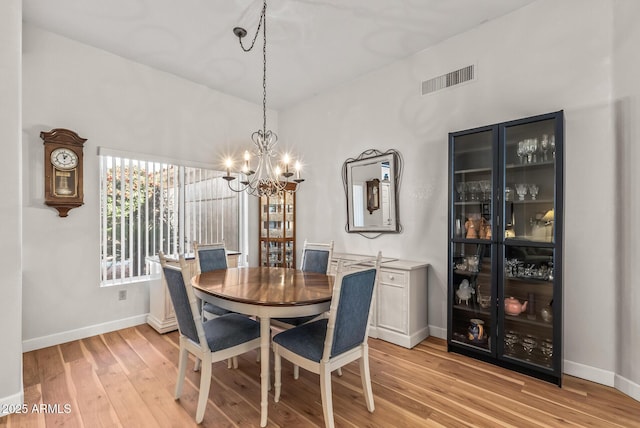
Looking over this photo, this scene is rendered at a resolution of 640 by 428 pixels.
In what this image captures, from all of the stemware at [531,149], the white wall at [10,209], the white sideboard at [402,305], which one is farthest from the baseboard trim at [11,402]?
the stemware at [531,149]

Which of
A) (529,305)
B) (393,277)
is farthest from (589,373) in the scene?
(393,277)

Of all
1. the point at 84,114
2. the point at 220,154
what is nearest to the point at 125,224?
the point at 84,114

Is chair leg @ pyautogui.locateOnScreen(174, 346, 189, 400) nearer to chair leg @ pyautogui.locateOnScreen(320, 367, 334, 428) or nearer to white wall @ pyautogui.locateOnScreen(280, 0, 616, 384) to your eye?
chair leg @ pyautogui.locateOnScreen(320, 367, 334, 428)

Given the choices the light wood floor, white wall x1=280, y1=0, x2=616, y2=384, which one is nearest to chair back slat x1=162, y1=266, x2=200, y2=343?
the light wood floor

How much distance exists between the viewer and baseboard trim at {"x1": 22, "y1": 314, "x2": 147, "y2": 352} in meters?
3.05

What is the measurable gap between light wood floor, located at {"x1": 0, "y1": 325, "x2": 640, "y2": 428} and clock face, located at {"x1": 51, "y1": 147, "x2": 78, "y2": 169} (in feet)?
6.00

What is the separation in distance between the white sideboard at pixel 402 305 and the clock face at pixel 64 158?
9.61 ft

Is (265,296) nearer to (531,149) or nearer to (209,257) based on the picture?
(209,257)

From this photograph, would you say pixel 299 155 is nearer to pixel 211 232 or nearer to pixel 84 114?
pixel 211 232

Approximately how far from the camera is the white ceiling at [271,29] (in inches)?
110

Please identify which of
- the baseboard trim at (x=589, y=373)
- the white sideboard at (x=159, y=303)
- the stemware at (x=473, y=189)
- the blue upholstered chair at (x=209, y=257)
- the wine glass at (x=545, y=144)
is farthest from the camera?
the white sideboard at (x=159, y=303)

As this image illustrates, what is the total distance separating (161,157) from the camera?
3932 mm

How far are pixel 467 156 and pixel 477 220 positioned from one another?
0.61m

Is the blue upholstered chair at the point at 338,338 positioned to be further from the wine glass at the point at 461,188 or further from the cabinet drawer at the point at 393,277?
the wine glass at the point at 461,188
